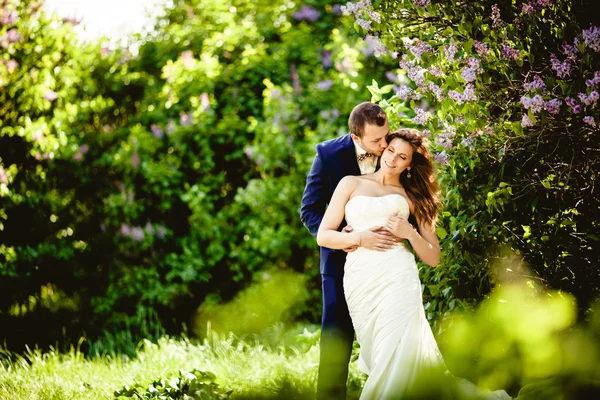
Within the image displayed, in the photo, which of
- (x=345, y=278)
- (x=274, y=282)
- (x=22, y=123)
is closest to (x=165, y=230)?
(x=274, y=282)

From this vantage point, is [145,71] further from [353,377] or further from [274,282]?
[353,377]

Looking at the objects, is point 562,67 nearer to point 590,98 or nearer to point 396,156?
point 590,98

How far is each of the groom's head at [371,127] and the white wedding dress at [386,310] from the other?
300 mm

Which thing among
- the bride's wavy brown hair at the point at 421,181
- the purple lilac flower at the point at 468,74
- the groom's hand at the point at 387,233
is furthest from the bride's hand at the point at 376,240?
the purple lilac flower at the point at 468,74

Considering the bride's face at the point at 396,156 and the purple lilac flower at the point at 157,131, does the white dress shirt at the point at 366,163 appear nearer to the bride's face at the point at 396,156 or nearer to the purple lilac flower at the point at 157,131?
the bride's face at the point at 396,156

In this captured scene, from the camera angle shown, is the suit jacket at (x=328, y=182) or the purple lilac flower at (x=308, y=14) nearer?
the suit jacket at (x=328, y=182)

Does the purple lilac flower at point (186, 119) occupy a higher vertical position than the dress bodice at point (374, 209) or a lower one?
lower

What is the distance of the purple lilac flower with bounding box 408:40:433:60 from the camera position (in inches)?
137

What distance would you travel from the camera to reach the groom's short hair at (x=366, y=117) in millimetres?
3760

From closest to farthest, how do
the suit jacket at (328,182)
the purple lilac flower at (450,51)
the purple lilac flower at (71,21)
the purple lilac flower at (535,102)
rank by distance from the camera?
the purple lilac flower at (535,102), the purple lilac flower at (450,51), the suit jacket at (328,182), the purple lilac flower at (71,21)

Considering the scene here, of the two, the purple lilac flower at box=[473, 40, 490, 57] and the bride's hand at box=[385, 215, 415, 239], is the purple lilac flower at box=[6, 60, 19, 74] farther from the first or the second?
the purple lilac flower at box=[473, 40, 490, 57]

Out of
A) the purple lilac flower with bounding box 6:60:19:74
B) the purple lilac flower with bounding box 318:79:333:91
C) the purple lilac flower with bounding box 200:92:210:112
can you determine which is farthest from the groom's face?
the purple lilac flower with bounding box 6:60:19:74

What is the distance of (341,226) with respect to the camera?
3.90m

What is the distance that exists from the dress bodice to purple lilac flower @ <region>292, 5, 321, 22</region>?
184 inches
